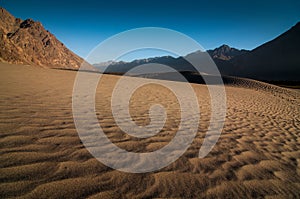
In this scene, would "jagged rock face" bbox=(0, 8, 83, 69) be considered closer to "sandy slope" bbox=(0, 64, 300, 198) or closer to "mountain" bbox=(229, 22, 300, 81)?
"mountain" bbox=(229, 22, 300, 81)

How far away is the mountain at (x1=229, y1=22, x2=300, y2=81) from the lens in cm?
6269

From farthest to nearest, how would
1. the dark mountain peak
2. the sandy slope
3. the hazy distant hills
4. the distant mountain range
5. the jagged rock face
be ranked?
the dark mountain peak → the jagged rock face → the hazy distant hills → the distant mountain range → the sandy slope

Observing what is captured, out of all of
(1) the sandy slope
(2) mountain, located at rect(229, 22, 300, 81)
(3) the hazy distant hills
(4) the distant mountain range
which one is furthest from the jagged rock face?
(1) the sandy slope

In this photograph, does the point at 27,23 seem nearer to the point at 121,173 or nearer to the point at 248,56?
the point at 248,56

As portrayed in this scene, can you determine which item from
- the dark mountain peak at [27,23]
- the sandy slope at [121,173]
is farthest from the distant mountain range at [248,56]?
the sandy slope at [121,173]

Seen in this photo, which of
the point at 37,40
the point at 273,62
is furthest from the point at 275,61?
the point at 37,40

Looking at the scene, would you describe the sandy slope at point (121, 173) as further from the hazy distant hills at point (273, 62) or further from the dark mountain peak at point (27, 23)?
the dark mountain peak at point (27, 23)

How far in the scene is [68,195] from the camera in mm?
1327

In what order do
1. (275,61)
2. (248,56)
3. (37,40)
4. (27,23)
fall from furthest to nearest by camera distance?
1. (27,23)
2. (37,40)
3. (248,56)
4. (275,61)

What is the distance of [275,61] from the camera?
7325cm

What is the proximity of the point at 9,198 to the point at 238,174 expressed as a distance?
239cm

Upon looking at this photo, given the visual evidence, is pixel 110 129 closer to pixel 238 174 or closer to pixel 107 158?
pixel 107 158

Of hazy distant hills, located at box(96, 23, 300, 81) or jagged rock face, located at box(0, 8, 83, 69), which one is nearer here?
hazy distant hills, located at box(96, 23, 300, 81)

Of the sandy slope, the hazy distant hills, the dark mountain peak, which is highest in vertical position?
the dark mountain peak
